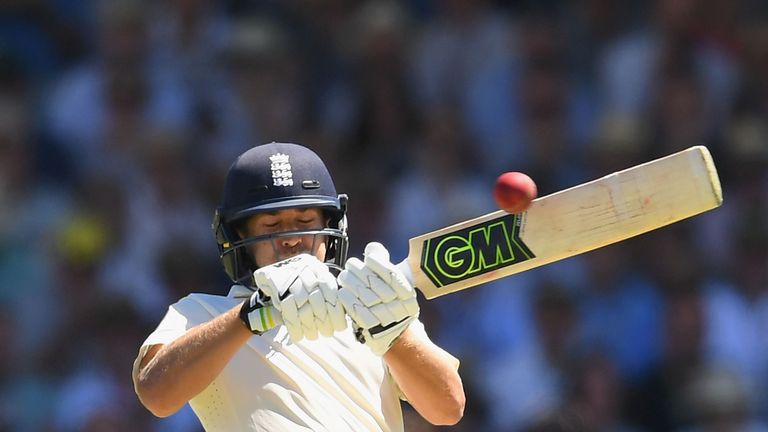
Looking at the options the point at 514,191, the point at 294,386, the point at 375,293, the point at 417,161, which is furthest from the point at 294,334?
the point at 417,161

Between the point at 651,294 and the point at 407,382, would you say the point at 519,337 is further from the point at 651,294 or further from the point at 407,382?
the point at 407,382

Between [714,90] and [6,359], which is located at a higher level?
[714,90]

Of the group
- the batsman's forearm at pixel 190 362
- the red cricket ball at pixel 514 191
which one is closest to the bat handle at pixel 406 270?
the red cricket ball at pixel 514 191

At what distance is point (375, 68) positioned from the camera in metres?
6.50

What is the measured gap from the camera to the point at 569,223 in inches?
120

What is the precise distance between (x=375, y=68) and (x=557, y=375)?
1.66 metres

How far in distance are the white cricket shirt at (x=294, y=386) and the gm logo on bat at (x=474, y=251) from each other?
0.18 m

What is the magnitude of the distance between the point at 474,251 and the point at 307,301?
0.38 meters

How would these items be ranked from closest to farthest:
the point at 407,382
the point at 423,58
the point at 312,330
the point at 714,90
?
the point at 312,330
the point at 407,382
the point at 714,90
the point at 423,58

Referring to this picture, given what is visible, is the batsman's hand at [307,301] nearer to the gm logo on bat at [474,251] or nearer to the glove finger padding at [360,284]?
the glove finger padding at [360,284]

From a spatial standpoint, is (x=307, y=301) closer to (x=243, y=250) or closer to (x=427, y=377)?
(x=427, y=377)

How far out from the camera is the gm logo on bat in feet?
10.1

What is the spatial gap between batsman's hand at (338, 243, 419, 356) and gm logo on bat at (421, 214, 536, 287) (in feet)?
0.44

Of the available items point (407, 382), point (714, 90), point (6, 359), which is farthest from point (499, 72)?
point (407, 382)
